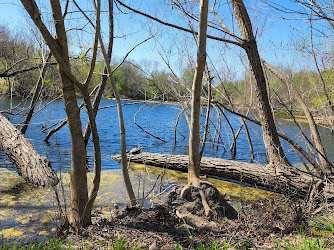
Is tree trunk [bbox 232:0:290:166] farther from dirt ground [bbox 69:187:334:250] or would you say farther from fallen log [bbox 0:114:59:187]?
fallen log [bbox 0:114:59:187]

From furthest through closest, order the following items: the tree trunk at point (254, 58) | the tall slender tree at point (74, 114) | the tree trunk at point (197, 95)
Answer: the tree trunk at point (254, 58) → the tree trunk at point (197, 95) → the tall slender tree at point (74, 114)

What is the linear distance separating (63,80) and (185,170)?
5.21m

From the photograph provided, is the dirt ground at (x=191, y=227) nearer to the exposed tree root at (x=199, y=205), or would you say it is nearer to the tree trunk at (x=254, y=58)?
the exposed tree root at (x=199, y=205)

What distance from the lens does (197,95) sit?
12.1 feet

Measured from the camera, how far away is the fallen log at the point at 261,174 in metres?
5.02

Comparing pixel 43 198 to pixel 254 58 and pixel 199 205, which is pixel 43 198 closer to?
pixel 199 205

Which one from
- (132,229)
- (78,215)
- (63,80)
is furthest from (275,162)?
(63,80)

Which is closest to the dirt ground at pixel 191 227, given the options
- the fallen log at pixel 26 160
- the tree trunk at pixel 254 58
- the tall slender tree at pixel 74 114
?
the tall slender tree at pixel 74 114

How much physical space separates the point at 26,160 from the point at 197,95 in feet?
14.5

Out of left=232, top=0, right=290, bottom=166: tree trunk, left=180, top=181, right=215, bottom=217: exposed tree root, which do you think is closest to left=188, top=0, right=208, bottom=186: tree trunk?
left=180, top=181, right=215, bottom=217: exposed tree root

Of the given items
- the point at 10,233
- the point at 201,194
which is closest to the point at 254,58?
the point at 201,194

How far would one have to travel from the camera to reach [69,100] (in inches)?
118

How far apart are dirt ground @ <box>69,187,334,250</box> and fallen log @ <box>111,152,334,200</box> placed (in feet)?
2.32

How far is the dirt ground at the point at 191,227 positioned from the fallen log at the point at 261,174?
0.71 m
